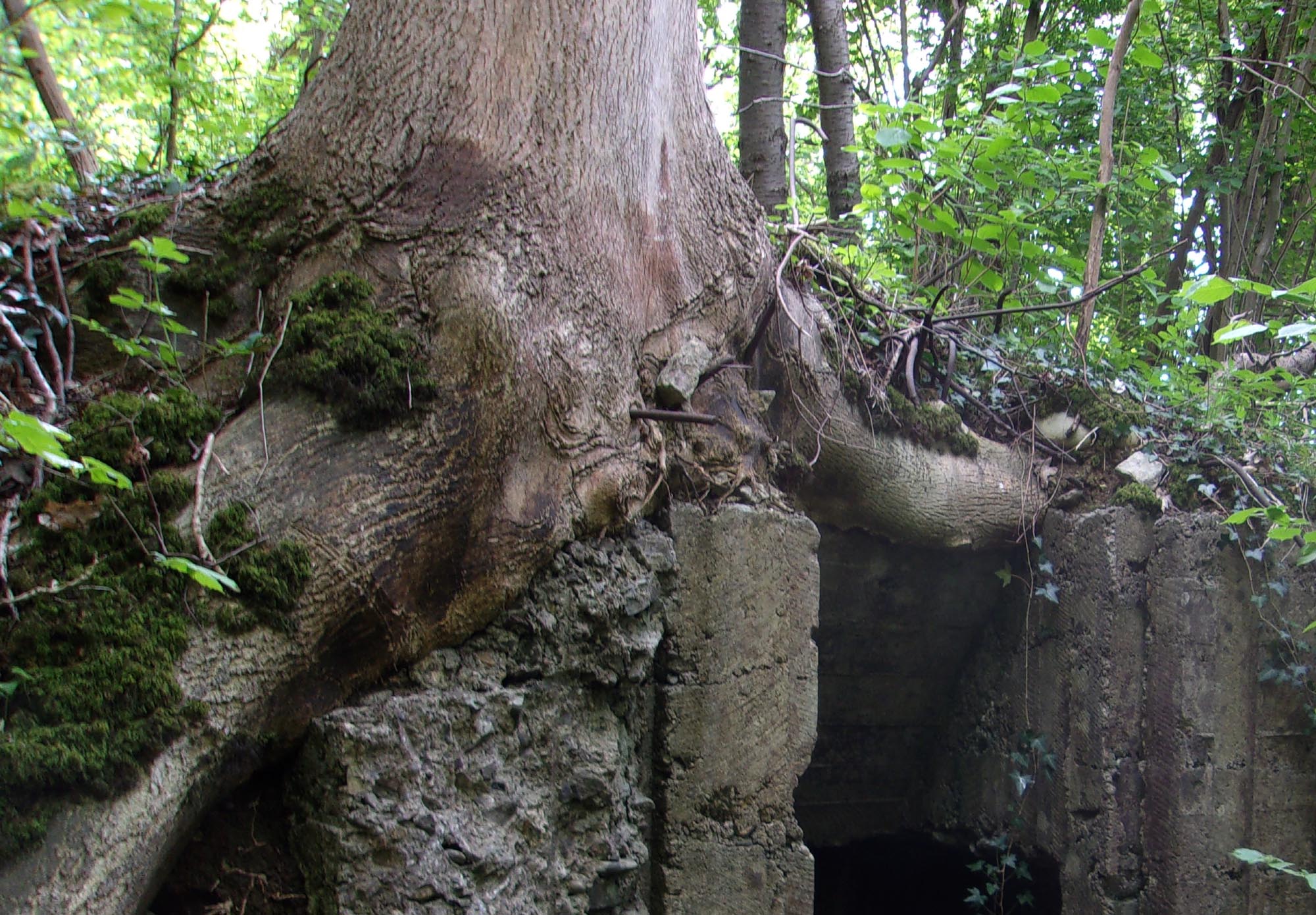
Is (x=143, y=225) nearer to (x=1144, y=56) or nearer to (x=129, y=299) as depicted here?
(x=129, y=299)

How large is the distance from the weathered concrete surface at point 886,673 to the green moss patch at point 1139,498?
2.00 feet

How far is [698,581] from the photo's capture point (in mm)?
3008

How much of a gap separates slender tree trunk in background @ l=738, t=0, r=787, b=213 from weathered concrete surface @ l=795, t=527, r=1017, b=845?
2.55 m

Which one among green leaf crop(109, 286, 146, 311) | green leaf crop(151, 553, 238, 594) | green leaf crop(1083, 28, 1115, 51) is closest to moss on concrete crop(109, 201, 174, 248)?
green leaf crop(109, 286, 146, 311)

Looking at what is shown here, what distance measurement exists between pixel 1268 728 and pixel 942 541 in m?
1.64

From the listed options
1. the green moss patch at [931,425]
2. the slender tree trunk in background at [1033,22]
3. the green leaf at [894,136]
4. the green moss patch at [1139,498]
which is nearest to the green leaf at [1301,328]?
the green moss patch at [931,425]

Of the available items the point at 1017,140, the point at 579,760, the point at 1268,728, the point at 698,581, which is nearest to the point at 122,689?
the point at 579,760

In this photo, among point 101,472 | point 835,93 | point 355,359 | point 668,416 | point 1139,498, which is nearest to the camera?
point 101,472

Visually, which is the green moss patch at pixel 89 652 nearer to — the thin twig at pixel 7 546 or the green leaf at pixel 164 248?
the thin twig at pixel 7 546

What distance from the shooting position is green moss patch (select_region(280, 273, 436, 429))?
7.54ft

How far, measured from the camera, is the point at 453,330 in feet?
7.88

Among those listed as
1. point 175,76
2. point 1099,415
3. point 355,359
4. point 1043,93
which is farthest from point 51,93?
point 1099,415

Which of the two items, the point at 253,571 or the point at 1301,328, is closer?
the point at 253,571

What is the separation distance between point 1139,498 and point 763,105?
3.28m
